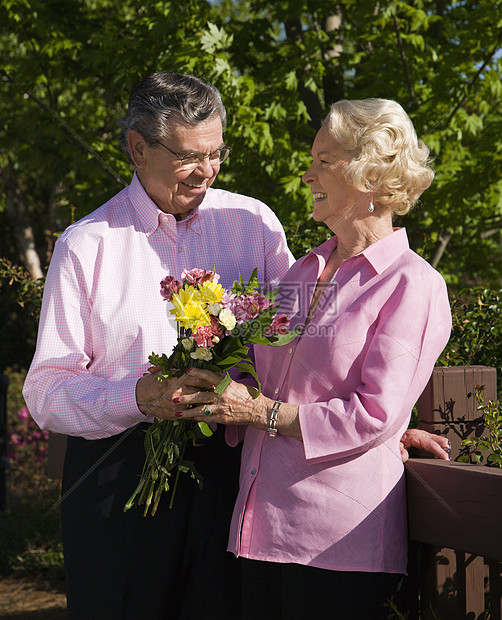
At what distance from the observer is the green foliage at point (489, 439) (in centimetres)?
224

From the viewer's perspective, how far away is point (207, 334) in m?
2.04

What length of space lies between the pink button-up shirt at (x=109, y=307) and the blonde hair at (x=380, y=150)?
66 centimetres

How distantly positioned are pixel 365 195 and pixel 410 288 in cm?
38

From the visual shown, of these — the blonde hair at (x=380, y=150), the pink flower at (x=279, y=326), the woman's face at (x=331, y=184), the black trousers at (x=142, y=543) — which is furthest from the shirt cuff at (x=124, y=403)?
the blonde hair at (x=380, y=150)

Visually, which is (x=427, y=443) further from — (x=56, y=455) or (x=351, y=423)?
(x=56, y=455)

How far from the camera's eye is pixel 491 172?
200 inches

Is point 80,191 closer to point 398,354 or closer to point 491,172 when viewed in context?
point 491,172

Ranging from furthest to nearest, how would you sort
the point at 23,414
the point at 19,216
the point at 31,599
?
the point at 19,216 < the point at 23,414 < the point at 31,599

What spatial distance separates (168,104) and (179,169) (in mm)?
229

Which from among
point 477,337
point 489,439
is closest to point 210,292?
point 489,439

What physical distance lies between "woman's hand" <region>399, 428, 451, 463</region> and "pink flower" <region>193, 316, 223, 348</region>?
2.36 ft

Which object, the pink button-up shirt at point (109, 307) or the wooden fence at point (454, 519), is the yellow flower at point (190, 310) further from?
the wooden fence at point (454, 519)

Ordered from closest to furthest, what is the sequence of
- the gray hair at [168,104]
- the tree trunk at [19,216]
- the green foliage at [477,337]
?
the gray hair at [168,104], the green foliage at [477,337], the tree trunk at [19,216]

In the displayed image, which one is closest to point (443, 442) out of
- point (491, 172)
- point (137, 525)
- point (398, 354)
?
point (398, 354)
